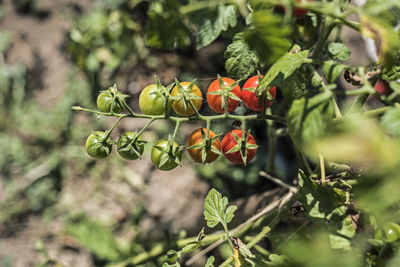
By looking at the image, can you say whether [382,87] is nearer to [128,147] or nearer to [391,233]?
[391,233]

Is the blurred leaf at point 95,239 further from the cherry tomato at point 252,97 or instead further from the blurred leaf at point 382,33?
the blurred leaf at point 382,33

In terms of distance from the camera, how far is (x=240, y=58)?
871mm

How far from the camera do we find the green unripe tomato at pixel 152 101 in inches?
32.7

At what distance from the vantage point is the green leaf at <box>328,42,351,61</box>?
905 millimetres

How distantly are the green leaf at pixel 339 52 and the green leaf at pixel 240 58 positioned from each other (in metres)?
0.20

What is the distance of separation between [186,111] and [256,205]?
657mm

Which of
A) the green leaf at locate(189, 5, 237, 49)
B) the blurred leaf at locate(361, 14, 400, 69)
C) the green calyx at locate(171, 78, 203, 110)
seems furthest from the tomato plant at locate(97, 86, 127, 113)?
the blurred leaf at locate(361, 14, 400, 69)

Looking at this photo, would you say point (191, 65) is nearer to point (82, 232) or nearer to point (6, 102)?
point (82, 232)

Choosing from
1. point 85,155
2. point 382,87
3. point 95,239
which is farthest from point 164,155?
point 85,155

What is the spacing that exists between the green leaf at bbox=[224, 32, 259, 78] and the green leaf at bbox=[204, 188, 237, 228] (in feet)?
1.03

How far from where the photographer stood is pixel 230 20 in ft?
3.09

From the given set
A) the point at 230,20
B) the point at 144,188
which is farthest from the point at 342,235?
the point at 144,188

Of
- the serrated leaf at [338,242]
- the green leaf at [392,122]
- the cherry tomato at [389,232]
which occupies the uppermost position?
the green leaf at [392,122]

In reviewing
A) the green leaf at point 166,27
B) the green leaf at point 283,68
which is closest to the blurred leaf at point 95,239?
the green leaf at point 166,27
